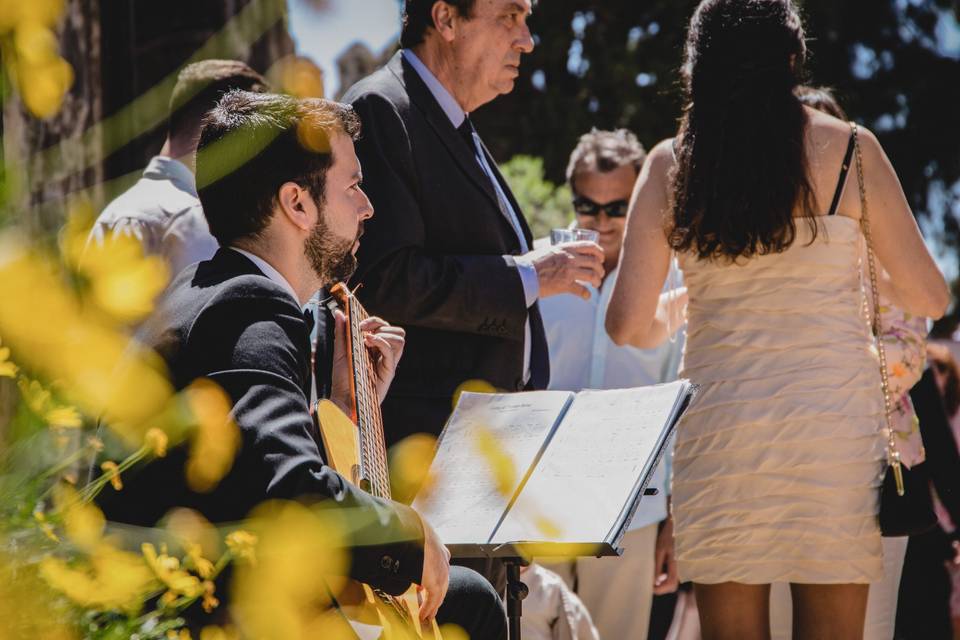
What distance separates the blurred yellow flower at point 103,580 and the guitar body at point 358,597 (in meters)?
0.97

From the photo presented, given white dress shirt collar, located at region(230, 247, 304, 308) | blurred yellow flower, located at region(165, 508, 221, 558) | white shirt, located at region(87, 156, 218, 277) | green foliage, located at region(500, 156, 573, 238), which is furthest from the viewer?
green foliage, located at region(500, 156, 573, 238)

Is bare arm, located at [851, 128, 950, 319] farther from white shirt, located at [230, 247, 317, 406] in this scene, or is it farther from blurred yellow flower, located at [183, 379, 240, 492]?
blurred yellow flower, located at [183, 379, 240, 492]

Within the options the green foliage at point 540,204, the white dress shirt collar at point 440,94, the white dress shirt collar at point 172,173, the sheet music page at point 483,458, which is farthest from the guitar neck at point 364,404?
the green foliage at point 540,204

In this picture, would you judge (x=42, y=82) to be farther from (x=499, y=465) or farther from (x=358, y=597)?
(x=499, y=465)

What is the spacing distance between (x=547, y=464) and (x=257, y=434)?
0.75 m

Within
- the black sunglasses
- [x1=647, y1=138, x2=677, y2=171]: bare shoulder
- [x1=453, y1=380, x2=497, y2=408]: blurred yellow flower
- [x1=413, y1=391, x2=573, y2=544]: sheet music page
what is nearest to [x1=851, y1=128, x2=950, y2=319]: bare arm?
[x1=647, y1=138, x2=677, y2=171]: bare shoulder

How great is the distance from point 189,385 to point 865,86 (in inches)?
534

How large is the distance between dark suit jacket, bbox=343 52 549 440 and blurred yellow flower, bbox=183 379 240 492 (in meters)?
1.23

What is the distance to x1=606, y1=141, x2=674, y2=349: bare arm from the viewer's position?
316cm

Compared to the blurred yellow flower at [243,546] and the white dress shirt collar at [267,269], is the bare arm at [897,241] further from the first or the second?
the blurred yellow flower at [243,546]

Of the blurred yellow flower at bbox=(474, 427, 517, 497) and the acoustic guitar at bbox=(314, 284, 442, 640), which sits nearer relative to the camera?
the acoustic guitar at bbox=(314, 284, 442, 640)

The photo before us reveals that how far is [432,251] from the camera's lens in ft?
10.9

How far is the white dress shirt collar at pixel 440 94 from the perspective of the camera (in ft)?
11.4

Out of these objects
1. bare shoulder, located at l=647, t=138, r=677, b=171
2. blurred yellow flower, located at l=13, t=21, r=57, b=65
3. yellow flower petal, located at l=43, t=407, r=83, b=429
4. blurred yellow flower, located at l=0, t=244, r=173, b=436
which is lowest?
bare shoulder, located at l=647, t=138, r=677, b=171
